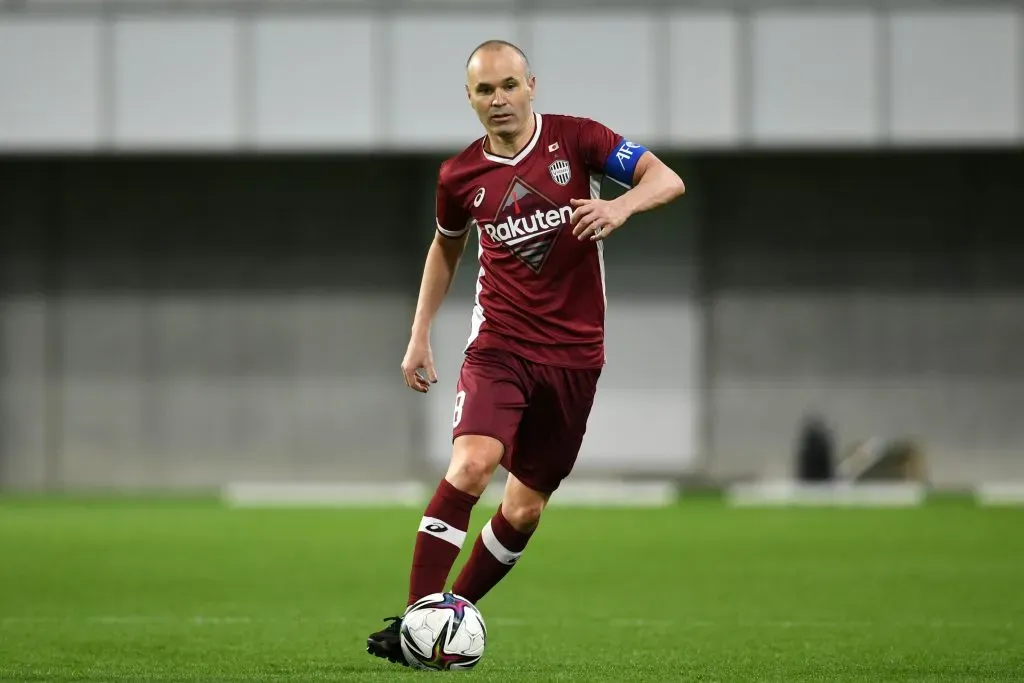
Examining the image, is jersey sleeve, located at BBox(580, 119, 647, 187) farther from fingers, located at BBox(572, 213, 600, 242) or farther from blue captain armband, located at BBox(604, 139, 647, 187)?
fingers, located at BBox(572, 213, 600, 242)

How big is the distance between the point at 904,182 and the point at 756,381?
4220 millimetres

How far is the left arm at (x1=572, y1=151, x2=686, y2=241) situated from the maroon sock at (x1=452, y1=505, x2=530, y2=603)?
143 cm

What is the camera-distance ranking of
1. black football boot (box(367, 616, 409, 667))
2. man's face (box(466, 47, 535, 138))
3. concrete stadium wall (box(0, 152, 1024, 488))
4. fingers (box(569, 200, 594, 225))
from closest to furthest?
fingers (box(569, 200, 594, 225)) < black football boot (box(367, 616, 409, 667)) < man's face (box(466, 47, 535, 138)) < concrete stadium wall (box(0, 152, 1024, 488))

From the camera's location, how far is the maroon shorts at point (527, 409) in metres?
7.05

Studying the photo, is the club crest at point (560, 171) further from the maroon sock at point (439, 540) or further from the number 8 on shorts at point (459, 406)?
the maroon sock at point (439, 540)

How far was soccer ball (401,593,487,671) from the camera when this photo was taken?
666cm

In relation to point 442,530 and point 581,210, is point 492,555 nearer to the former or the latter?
point 442,530

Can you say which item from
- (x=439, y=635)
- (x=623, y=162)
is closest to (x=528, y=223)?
(x=623, y=162)

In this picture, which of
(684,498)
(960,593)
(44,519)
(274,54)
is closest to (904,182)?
(684,498)

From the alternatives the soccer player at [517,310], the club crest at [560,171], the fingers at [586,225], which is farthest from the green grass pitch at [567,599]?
the club crest at [560,171]

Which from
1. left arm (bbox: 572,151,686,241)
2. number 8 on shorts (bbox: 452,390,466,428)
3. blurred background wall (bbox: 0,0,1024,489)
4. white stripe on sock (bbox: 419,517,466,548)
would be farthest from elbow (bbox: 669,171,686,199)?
blurred background wall (bbox: 0,0,1024,489)

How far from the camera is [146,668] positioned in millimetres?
7051

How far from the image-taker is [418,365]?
7469 mm

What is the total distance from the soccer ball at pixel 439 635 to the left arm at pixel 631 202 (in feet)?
5.10
